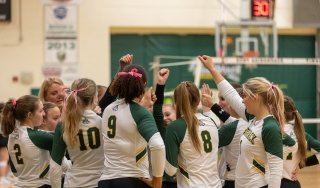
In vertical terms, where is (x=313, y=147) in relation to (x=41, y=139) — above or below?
below

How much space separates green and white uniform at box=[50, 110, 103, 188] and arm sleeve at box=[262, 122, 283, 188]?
118 cm

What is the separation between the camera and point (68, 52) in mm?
13609

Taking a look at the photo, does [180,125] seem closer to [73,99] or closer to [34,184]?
[73,99]

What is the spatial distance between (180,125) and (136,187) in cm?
52

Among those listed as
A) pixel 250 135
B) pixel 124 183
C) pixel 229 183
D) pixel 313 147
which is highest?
pixel 250 135

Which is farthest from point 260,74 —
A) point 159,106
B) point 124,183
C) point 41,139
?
point 124,183

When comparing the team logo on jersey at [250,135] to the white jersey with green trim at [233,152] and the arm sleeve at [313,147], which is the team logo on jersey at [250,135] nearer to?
the white jersey with green trim at [233,152]

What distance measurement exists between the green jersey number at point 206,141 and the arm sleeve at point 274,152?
1.44ft

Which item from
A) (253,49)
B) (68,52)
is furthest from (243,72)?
(68,52)

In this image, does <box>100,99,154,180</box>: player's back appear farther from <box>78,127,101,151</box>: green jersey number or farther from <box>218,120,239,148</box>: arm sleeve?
<box>218,120,239,148</box>: arm sleeve

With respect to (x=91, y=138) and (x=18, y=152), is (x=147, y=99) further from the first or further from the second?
(x=18, y=152)

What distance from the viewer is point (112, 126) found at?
396cm

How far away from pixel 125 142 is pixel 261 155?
90 centimetres

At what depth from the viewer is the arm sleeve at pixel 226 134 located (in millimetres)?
4352
